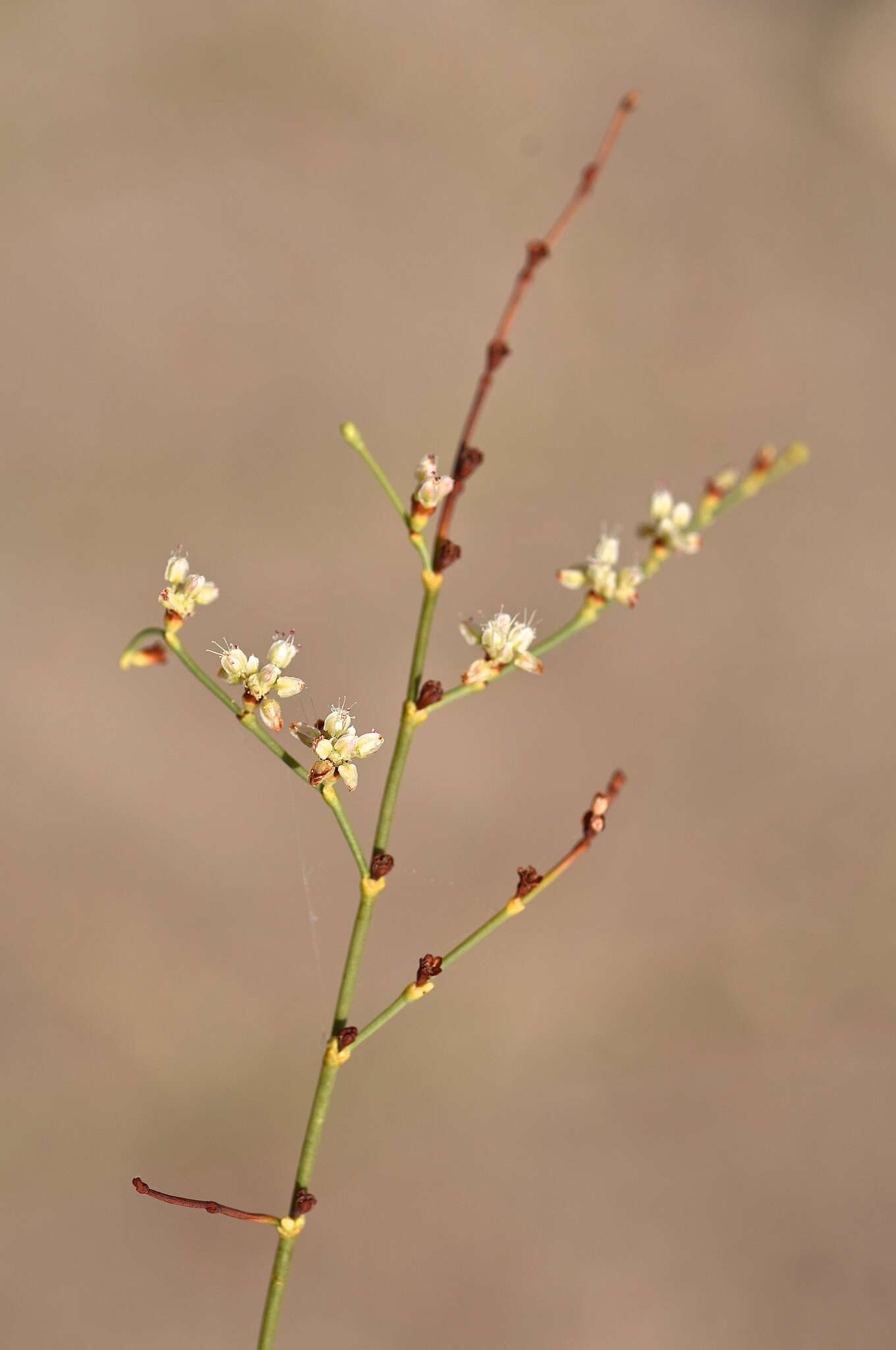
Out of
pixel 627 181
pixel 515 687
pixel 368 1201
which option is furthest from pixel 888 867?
pixel 627 181

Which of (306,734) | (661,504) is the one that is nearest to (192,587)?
(306,734)

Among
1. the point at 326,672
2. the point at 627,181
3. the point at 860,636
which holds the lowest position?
the point at 326,672

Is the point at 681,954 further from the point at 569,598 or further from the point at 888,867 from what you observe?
the point at 569,598

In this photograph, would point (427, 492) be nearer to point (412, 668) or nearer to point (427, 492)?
point (427, 492)

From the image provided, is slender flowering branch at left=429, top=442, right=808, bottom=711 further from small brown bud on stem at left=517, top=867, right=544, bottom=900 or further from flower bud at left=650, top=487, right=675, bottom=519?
small brown bud on stem at left=517, top=867, right=544, bottom=900

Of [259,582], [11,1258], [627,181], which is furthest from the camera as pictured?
[627,181]
